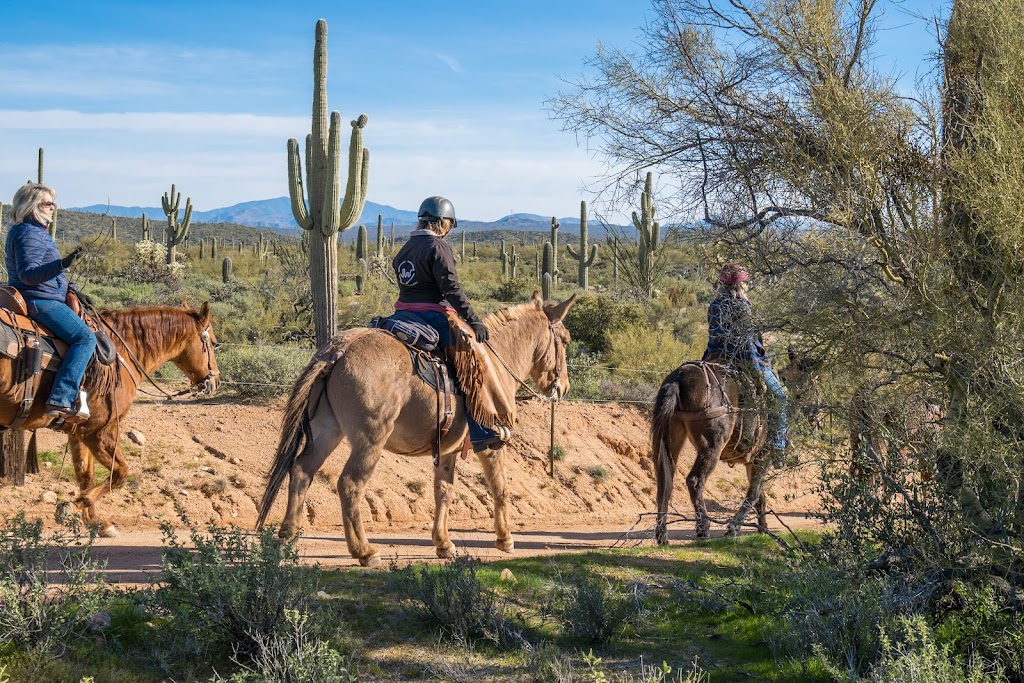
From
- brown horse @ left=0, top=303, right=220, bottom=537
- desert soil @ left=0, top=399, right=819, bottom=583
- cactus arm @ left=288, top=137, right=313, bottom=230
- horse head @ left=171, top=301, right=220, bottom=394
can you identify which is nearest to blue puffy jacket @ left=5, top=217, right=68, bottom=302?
brown horse @ left=0, top=303, right=220, bottom=537

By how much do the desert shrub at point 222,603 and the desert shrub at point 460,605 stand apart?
0.89 m

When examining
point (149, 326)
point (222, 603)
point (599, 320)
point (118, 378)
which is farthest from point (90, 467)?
point (599, 320)

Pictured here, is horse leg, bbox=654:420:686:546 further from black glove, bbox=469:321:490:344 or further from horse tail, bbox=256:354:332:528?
horse tail, bbox=256:354:332:528

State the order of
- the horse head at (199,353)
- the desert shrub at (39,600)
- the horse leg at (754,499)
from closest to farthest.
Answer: the desert shrub at (39,600) → the horse leg at (754,499) → the horse head at (199,353)

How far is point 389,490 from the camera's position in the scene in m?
12.5

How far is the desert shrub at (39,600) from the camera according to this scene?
569 centimetres

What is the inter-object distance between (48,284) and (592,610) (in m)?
5.58

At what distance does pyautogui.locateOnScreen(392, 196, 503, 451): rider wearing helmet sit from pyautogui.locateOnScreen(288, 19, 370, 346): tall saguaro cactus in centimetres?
595

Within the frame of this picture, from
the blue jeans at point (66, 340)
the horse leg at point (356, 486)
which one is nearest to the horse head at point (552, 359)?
the horse leg at point (356, 486)

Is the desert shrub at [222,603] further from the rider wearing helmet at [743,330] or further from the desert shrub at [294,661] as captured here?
the rider wearing helmet at [743,330]

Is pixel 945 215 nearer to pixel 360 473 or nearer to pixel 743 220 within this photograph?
pixel 743 220

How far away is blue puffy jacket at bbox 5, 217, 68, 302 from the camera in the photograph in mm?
8398

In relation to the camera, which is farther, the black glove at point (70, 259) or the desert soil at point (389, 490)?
the desert soil at point (389, 490)

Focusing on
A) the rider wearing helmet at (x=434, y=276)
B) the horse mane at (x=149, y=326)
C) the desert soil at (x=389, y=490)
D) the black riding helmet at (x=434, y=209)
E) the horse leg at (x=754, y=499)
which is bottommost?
the desert soil at (x=389, y=490)
